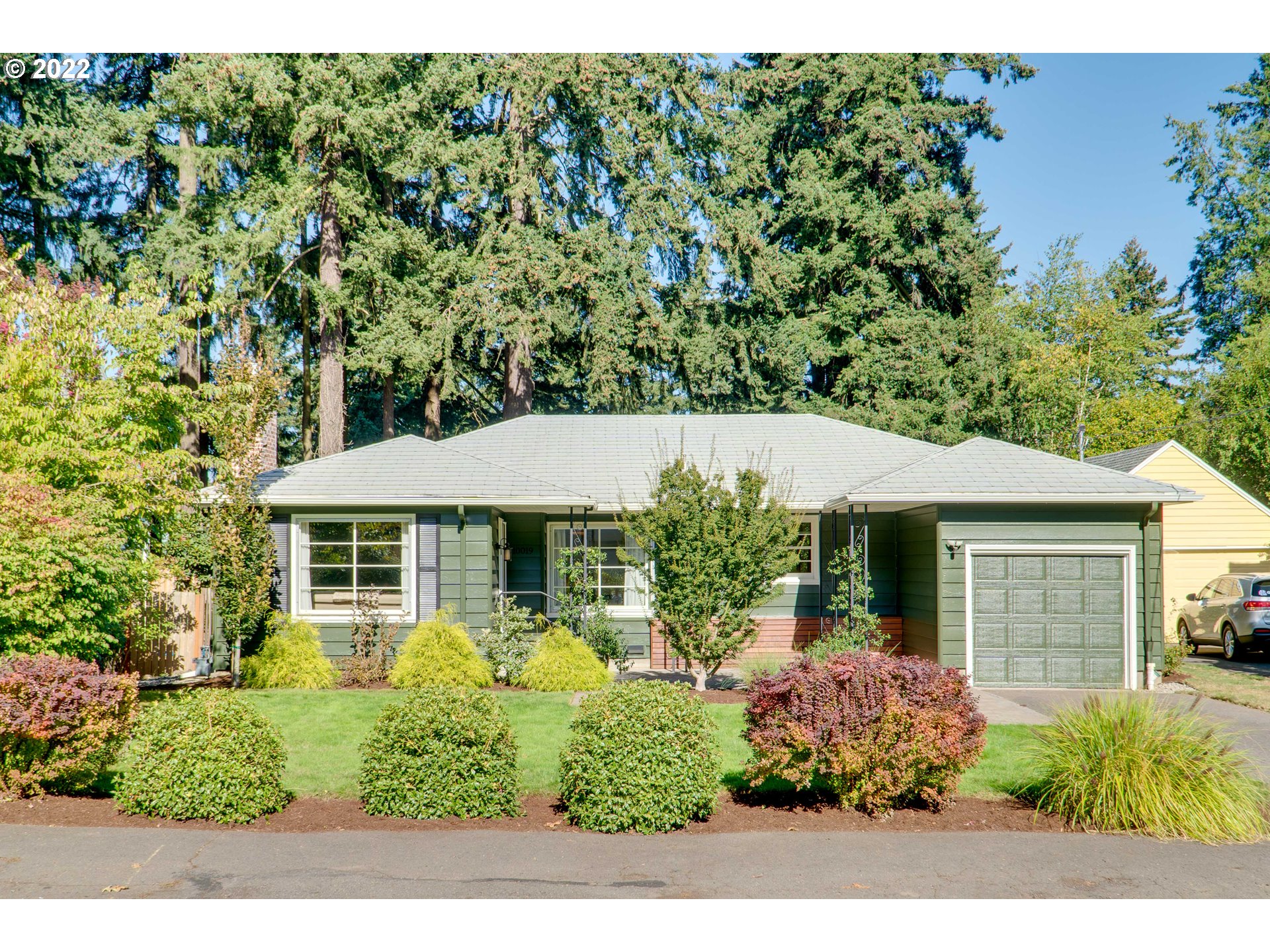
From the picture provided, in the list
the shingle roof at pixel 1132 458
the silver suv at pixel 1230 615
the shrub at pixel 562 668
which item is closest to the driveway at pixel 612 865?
the shrub at pixel 562 668

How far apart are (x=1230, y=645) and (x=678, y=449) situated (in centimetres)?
1164

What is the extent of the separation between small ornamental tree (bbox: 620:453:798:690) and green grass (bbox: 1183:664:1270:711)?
6.60m

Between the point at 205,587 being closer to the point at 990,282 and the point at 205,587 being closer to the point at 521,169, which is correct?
the point at 521,169

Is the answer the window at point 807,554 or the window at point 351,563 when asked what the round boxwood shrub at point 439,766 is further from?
the window at point 807,554

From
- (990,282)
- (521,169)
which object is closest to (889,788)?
(521,169)

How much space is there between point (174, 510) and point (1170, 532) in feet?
69.1

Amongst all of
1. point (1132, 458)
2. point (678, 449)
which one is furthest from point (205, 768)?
point (1132, 458)

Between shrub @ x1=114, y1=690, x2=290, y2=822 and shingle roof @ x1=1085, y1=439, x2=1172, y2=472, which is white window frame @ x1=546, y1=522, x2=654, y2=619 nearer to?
shrub @ x1=114, y1=690, x2=290, y2=822

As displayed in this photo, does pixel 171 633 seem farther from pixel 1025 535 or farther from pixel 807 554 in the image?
pixel 1025 535

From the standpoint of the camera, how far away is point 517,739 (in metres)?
8.05

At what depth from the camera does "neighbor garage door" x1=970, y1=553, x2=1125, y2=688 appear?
1346 cm

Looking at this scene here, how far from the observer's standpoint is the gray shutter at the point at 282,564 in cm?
1426

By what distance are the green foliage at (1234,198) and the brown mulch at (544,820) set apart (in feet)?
103

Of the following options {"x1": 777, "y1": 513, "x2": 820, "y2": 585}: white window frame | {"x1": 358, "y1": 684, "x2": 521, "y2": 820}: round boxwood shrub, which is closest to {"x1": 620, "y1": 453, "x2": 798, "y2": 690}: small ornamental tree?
{"x1": 777, "y1": 513, "x2": 820, "y2": 585}: white window frame
